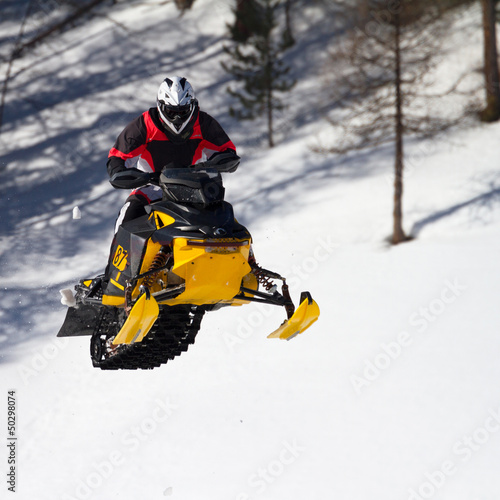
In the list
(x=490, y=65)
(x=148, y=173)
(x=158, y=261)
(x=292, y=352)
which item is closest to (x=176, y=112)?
(x=148, y=173)

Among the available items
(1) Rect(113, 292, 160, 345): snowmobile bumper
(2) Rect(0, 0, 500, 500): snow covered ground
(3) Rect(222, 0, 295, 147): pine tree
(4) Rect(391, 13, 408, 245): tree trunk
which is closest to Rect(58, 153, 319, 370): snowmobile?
(1) Rect(113, 292, 160, 345): snowmobile bumper

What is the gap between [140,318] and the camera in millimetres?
5590

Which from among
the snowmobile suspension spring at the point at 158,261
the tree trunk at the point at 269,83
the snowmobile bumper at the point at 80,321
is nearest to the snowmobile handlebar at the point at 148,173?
the snowmobile suspension spring at the point at 158,261

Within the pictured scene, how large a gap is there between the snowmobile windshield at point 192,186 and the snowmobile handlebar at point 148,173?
0.10 m

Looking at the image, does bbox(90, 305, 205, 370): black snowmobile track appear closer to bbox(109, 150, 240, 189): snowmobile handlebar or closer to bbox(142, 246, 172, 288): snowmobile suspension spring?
bbox(142, 246, 172, 288): snowmobile suspension spring

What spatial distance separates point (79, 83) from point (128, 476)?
15113 mm

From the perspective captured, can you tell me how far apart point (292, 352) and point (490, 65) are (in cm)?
1136

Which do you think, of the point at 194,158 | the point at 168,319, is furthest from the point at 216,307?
the point at 194,158

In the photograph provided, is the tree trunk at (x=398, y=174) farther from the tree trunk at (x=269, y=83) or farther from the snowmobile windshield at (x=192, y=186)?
A: the snowmobile windshield at (x=192, y=186)

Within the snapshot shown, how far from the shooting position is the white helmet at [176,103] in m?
6.20

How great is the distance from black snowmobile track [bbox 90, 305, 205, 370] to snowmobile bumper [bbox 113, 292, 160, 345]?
876 millimetres

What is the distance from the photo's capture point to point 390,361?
12609 mm

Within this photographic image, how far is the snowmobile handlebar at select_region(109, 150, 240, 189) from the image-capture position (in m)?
6.05

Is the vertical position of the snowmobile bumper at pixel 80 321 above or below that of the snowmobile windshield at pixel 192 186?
below
